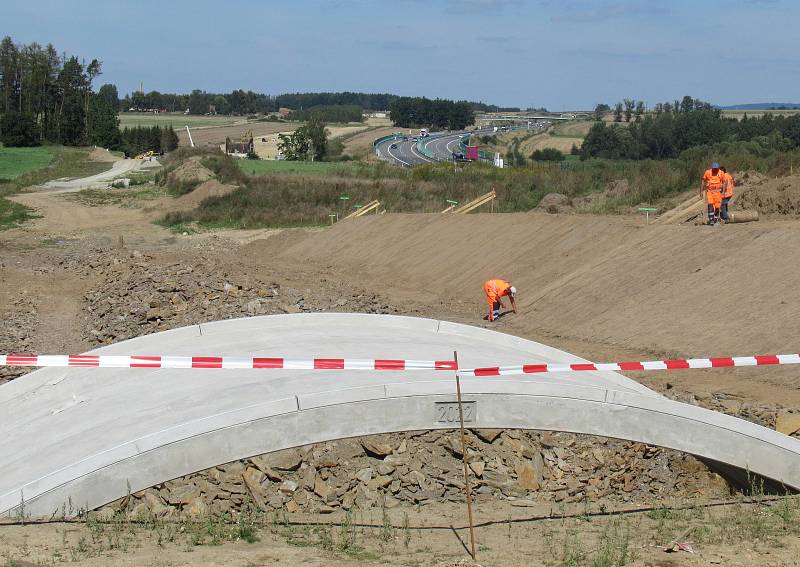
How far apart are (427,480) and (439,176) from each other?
4500 centimetres

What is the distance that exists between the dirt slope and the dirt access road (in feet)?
0.16

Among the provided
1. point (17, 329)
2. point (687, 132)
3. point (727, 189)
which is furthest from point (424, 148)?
point (17, 329)

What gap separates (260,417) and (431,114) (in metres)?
172

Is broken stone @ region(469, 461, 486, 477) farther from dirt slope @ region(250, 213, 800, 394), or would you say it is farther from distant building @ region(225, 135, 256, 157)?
distant building @ region(225, 135, 256, 157)

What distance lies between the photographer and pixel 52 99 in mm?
124312

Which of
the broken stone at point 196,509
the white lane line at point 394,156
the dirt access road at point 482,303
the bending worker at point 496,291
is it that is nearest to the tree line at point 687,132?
the white lane line at point 394,156

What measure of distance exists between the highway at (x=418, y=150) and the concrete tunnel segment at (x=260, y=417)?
83072mm

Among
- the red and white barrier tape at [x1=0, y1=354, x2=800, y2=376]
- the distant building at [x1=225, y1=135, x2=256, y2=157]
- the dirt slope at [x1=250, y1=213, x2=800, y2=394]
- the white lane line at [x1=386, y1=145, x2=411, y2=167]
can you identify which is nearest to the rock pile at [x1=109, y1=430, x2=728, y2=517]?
the red and white barrier tape at [x1=0, y1=354, x2=800, y2=376]

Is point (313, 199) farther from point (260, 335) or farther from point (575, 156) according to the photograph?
point (575, 156)

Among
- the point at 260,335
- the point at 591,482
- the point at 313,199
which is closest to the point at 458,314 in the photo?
the point at 260,335

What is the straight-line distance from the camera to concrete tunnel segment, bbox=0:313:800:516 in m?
8.16

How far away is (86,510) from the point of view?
315 inches

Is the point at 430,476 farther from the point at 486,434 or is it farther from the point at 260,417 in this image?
the point at 260,417

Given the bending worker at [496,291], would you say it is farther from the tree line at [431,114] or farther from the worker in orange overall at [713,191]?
the tree line at [431,114]
